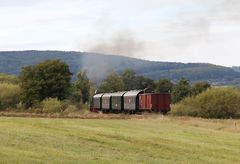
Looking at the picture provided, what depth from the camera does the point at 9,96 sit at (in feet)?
274

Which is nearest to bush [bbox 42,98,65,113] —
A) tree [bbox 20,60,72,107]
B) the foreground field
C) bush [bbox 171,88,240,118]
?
tree [bbox 20,60,72,107]

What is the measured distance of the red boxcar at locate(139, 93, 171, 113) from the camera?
6316 cm

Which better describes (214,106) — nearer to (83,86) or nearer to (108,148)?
(108,148)

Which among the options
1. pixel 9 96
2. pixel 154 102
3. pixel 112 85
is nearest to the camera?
pixel 154 102

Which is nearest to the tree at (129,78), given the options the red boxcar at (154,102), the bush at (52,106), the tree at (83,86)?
the tree at (83,86)

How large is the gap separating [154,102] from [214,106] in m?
11.0

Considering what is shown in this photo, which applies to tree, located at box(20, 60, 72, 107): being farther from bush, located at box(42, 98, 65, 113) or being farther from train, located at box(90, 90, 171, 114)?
bush, located at box(42, 98, 65, 113)

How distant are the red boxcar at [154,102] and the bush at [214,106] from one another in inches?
218

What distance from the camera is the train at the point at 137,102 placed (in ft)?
208

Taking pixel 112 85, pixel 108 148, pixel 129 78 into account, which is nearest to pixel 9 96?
pixel 112 85

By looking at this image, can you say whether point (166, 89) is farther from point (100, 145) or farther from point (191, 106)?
point (100, 145)

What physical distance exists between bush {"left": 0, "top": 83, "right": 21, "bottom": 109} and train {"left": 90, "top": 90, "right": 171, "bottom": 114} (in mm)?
14417

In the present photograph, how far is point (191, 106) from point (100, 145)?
47.3m

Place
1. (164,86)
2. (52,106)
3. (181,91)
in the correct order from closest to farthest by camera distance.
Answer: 1. (52,106)
2. (181,91)
3. (164,86)
